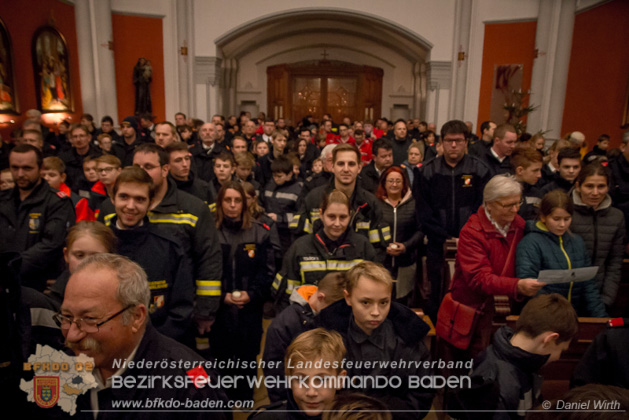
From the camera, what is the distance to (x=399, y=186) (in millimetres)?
3812

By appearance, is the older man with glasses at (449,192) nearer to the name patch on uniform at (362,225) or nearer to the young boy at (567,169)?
the name patch on uniform at (362,225)

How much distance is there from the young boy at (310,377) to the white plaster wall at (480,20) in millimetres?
11934

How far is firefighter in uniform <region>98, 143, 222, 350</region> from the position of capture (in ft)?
8.63

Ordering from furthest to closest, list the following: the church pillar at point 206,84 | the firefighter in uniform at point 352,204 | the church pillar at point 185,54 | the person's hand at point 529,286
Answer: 1. the church pillar at point 206,84
2. the church pillar at point 185,54
3. the firefighter in uniform at point 352,204
4. the person's hand at point 529,286

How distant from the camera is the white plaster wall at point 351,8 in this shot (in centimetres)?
1227

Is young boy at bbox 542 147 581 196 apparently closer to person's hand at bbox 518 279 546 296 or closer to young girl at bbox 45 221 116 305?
person's hand at bbox 518 279 546 296

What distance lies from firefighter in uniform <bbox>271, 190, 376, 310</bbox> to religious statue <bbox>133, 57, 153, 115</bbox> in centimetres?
1055

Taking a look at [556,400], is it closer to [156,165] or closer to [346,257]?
[346,257]

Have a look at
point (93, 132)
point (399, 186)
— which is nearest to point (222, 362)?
point (399, 186)

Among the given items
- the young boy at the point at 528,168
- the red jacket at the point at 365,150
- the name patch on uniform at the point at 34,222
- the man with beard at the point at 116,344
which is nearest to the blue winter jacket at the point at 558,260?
the young boy at the point at 528,168

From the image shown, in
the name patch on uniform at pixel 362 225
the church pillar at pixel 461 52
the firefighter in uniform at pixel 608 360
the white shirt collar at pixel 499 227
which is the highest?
the church pillar at pixel 461 52

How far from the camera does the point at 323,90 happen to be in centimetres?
1784

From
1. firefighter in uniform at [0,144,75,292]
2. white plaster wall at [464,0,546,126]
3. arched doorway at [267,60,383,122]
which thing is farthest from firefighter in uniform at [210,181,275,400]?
arched doorway at [267,60,383,122]

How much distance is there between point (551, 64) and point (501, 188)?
995 cm
